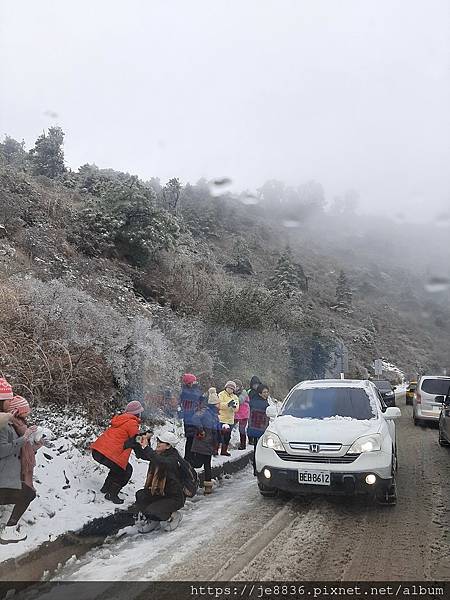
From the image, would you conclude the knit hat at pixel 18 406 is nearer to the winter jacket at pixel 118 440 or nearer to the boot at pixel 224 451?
the winter jacket at pixel 118 440

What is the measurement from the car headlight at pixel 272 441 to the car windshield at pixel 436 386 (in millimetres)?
10347

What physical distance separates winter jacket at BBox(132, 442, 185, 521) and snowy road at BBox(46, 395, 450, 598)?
0.25 meters

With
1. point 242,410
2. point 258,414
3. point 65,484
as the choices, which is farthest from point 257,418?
point 65,484

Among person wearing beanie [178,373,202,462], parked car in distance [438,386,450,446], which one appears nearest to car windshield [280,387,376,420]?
person wearing beanie [178,373,202,462]

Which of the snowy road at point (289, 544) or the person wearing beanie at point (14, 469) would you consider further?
the person wearing beanie at point (14, 469)

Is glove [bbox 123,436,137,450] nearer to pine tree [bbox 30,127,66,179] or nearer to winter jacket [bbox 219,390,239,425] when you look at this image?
winter jacket [bbox 219,390,239,425]

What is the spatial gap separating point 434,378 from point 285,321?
7.30 metres

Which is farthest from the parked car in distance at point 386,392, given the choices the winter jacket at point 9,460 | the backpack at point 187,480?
the winter jacket at point 9,460

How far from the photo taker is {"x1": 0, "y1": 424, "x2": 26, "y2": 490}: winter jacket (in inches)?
171

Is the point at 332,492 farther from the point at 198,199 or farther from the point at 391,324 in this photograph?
the point at 198,199

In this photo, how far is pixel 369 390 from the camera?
7.56 meters

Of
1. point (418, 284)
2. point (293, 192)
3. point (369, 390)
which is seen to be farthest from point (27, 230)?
point (293, 192)

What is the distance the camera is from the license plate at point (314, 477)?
223 inches

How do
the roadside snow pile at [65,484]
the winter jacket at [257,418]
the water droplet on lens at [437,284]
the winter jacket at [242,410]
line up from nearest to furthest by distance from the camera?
the roadside snow pile at [65,484], the winter jacket at [257,418], the winter jacket at [242,410], the water droplet on lens at [437,284]
